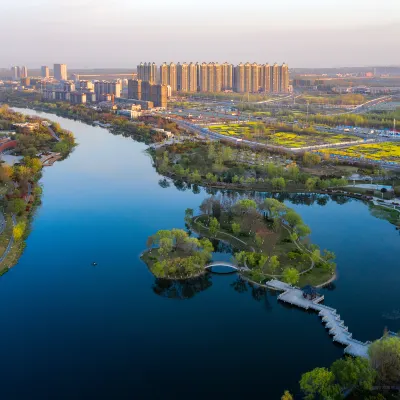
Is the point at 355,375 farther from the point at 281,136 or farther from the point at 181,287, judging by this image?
the point at 281,136

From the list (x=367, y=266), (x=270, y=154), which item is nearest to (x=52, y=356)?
(x=367, y=266)

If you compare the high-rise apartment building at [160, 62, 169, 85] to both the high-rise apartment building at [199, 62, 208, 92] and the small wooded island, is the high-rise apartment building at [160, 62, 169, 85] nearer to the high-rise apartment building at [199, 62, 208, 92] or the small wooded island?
the high-rise apartment building at [199, 62, 208, 92]

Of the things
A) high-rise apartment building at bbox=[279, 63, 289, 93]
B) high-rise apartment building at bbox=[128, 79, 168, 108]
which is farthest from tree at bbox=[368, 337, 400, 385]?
high-rise apartment building at bbox=[279, 63, 289, 93]

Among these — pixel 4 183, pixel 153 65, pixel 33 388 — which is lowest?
pixel 33 388

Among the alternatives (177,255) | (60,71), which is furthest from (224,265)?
(60,71)

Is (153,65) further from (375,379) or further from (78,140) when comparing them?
(375,379)

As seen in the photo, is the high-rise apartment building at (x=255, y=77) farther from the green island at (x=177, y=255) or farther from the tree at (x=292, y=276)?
the tree at (x=292, y=276)
